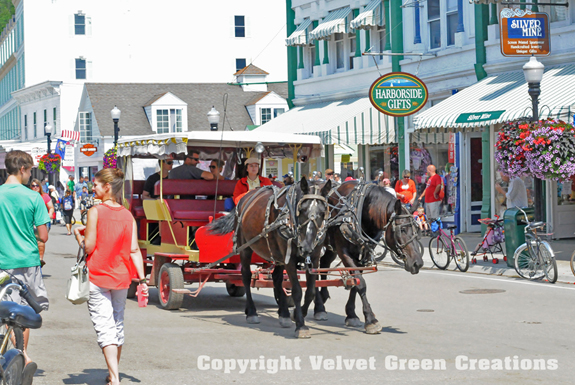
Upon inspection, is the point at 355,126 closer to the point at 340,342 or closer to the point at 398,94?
the point at 398,94

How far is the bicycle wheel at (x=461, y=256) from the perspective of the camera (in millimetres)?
16375

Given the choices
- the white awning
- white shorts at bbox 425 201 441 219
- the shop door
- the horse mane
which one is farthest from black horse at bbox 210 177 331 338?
the shop door

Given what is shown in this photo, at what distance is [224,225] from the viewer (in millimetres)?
11250

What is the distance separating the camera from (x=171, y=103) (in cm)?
5456

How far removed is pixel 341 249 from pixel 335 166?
22200 millimetres

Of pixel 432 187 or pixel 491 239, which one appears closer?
pixel 491 239

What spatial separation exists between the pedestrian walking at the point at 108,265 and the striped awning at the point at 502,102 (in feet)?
38.6

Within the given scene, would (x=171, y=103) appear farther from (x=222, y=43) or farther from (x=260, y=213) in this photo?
(x=260, y=213)

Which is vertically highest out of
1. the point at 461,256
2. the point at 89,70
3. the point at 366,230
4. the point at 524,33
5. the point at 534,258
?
the point at 89,70

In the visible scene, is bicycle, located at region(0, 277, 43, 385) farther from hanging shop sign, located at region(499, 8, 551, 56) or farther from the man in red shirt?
the man in red shirt

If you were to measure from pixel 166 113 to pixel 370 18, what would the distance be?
29.5 metres

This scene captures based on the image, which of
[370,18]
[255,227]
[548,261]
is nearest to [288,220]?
[255,227]

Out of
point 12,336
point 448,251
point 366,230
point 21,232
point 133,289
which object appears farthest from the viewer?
point 448,251

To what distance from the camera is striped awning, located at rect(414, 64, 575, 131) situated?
17750mm
